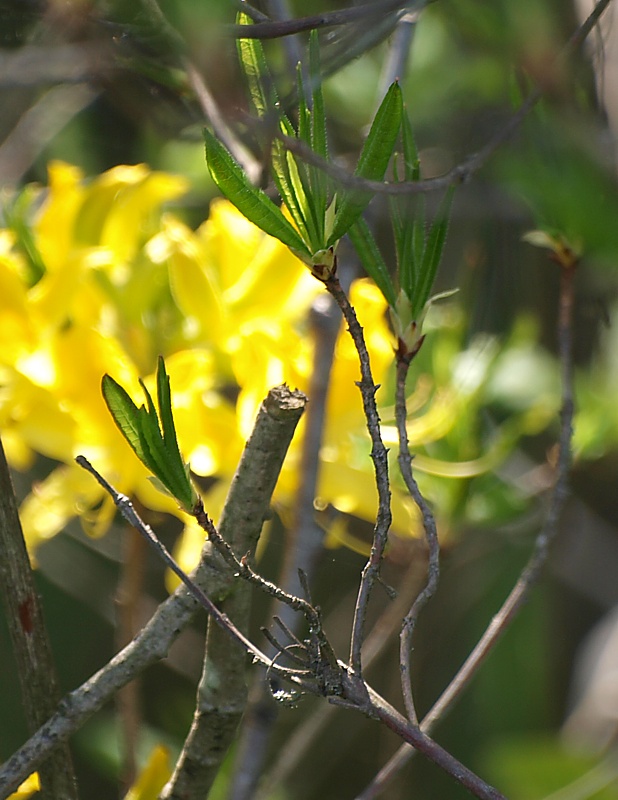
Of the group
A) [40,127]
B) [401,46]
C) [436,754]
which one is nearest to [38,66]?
[40,127]

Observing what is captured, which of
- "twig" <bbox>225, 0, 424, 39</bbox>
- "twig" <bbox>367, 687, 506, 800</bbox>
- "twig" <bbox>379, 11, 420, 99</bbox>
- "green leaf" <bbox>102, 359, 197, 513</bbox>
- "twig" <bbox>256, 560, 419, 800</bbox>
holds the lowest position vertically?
"twig" <bbox>256, 560, 419, 800</bbox>

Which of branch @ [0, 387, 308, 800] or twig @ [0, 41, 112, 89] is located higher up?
twig @ [0, 41, 112, 89]

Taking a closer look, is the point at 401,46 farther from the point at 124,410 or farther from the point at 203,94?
the point at 124,410

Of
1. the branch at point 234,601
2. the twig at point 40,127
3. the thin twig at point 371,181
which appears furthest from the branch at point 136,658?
the twig at point 40,127

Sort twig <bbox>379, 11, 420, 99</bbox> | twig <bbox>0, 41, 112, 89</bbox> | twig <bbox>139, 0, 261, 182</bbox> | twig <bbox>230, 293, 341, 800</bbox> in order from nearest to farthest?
twig <bbox>139, 0, 261, 182</bbox> < twig <bbox>230, 293, 341, 800</bbox> < twig <bbox>379, 11, 420, 99</bbox> < twig <bbox>0, 41, 112, 89</bbox>

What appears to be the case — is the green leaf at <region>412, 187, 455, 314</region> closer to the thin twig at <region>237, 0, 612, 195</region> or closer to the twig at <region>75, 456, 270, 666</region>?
the thin twig at <region>237, 0, 612, 195</region>

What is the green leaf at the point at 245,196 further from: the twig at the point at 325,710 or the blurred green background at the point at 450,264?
the twig at the point at 325,710

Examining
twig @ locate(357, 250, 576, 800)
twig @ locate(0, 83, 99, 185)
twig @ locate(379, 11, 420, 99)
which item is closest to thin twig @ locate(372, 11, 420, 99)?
twig @ locate(379, 11, 420, 99)
